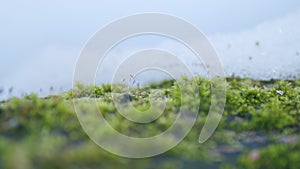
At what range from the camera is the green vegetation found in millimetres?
2838

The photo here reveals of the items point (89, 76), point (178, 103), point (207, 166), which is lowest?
point (207, 166)

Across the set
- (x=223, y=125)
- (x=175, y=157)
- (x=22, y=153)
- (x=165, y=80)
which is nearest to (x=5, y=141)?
(x=22, y=153)

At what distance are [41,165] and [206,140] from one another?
1536mm

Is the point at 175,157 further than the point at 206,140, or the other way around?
the point at 206,140

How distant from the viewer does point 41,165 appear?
2725mm

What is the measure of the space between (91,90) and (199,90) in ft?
4.69

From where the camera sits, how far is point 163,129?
137 inches

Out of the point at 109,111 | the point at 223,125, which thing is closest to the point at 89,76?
the point at 109,111

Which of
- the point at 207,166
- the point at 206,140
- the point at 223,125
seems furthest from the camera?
the point at 223,125

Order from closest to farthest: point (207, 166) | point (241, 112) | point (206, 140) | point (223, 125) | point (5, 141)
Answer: point (5, 141)
point (207, 166)
point (206, 140)
point (223, 125)
point (241, 112)

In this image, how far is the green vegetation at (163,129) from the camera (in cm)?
284

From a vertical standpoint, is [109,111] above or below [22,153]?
above

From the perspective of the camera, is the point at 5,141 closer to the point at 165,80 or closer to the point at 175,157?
the point at 175,157

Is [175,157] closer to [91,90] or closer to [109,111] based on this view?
[109,111]
